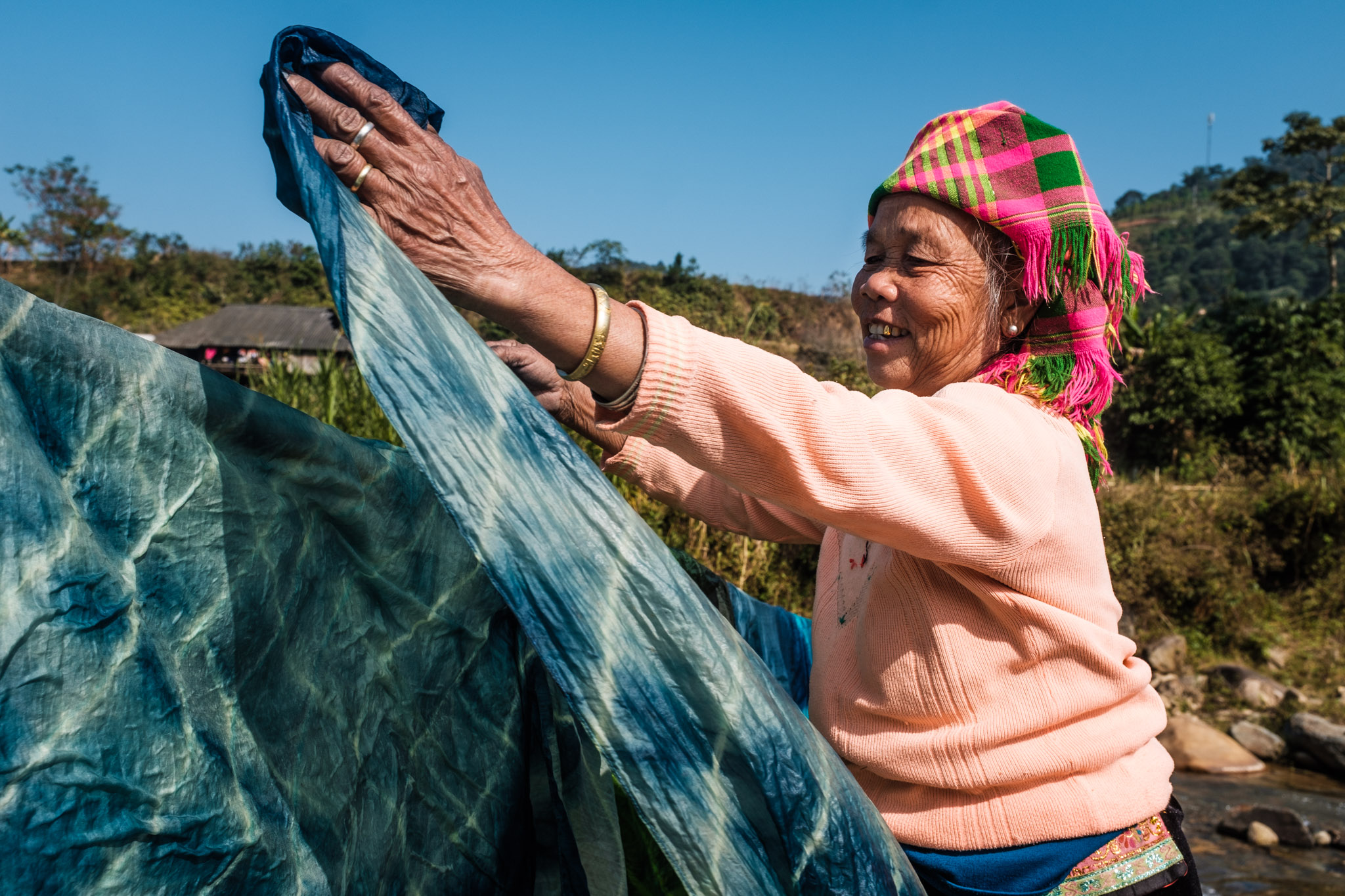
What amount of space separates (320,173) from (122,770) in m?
0.64

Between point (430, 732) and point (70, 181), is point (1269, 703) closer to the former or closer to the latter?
point (430, 732)

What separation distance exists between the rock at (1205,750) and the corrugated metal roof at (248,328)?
2811 centimetres

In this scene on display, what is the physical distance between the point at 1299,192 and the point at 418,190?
31.4 m

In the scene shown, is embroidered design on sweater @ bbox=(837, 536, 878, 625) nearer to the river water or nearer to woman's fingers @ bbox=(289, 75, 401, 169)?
woman's fingers @ bbox=(289, 75, 401, 169)

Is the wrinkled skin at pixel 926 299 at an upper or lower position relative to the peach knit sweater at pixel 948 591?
upper

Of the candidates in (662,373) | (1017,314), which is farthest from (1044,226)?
(662,373)

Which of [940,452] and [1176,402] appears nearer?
[940,452]

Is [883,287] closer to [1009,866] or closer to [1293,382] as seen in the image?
[1009,866]

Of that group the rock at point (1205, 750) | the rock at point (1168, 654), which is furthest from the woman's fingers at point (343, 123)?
the rock at point (1168, 654)

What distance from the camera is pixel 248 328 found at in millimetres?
32156

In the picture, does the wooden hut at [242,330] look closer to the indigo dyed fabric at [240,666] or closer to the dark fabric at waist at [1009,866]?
the indigo dyed fabric at [240,666]

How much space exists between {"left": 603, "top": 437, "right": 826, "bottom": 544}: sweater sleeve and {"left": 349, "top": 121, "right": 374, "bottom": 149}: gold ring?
906 millimetres

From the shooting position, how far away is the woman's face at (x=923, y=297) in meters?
1.62

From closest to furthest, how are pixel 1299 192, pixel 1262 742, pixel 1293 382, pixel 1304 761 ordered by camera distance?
1. pixel 1304 761
2. pixel 1262 742
3. pixel 1293 382
4. pixel 1299 192
